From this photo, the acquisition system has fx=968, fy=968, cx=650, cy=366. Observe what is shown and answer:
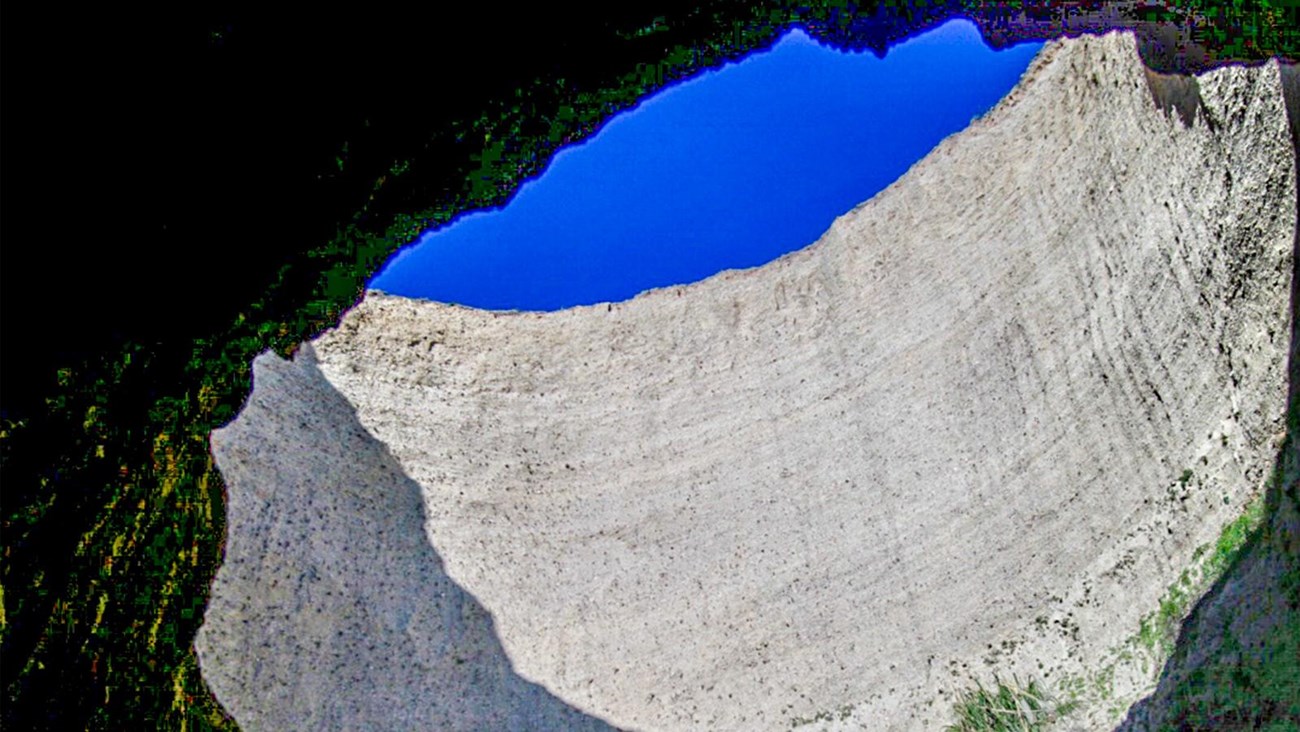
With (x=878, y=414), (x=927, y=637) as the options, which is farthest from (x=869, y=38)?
(x=927, y=637)

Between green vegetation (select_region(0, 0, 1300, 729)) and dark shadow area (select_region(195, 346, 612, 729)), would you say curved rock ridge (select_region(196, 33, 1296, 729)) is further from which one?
green vegetation (select_region(0, 0, 1300, 729))

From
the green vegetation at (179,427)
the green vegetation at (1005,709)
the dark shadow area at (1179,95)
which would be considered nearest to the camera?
the green vegetation at (179,427)

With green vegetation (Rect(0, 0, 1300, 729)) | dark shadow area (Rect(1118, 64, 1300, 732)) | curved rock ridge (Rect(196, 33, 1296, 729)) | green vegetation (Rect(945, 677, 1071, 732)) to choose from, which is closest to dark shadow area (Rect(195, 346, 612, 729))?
curved rock ridge (Rect(196, 33, 1296, 729))

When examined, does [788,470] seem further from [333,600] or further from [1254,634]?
[333,600]

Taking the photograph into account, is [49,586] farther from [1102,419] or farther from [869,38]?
[1102,419]

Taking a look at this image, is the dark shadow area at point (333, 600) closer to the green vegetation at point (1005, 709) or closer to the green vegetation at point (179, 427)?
the green vegetation at point (179, 427)

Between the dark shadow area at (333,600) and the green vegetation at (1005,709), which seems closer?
the dark shadow area at (333,600)

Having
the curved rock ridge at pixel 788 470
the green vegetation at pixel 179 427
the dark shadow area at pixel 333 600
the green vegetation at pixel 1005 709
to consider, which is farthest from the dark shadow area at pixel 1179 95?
the dark shadow area at pixel 333 600
